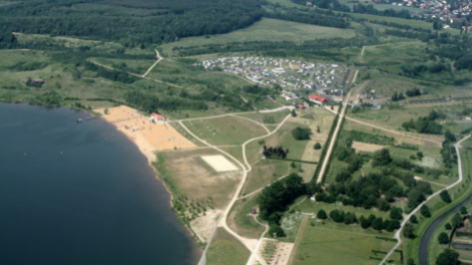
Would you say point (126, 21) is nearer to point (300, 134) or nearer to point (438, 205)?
point (300, 134)

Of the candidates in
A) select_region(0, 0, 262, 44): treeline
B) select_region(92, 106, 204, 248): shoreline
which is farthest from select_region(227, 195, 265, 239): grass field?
select_region(0, 0, 262, 44): treeline

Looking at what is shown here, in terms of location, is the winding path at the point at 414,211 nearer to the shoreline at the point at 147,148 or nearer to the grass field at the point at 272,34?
the shoreline at the point at 147,148

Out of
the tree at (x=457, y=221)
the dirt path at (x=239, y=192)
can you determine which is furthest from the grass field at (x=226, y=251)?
the tree at (x=457, y=221)

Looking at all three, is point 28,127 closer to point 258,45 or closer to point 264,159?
point 264,159

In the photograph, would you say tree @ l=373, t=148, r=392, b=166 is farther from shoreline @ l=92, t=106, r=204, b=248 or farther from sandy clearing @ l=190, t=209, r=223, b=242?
shoreline @ l=92, t=106, r=204, b=248

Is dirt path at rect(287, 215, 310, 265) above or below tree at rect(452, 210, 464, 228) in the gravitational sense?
below

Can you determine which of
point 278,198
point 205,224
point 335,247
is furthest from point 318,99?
point 335,247

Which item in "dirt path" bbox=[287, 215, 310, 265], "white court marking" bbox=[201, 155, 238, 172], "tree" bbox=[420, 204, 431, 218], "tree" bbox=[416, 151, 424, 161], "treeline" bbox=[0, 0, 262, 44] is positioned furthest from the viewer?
"treeline" bbox=[0, 0, 262, 44]
